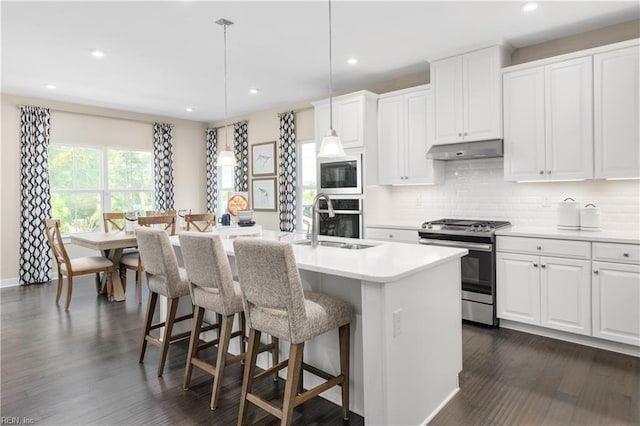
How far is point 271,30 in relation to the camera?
3.52 m

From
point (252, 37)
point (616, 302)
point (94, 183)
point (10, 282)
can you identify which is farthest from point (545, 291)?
point (10, 282)

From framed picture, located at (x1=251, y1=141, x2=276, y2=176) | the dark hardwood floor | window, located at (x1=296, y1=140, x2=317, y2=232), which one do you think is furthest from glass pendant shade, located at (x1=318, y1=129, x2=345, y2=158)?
framed picture, located at (x1=251, y1=141, x2=276, y2=176)

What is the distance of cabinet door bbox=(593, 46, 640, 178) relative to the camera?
3.16 m

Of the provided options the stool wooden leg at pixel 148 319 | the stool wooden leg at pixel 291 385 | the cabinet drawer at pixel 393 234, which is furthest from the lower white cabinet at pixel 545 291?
the stool wooden leg at pixel 148 319

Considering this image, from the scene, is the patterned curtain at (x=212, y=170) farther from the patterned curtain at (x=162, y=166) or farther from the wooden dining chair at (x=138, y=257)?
the wooden dining chair at (x=138, y=257)

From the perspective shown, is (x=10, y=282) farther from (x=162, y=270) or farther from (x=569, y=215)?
(x=569, y=215)

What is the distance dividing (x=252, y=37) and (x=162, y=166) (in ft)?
13.6

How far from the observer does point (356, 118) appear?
4.73 m

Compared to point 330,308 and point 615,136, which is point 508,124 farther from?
point 330,308

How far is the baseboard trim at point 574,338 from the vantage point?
10.0 ft

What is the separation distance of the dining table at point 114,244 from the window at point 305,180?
2546mm

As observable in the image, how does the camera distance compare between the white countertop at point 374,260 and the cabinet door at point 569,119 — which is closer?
the white countertop at point 374,260


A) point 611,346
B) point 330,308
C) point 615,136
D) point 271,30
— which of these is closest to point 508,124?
point 615,136

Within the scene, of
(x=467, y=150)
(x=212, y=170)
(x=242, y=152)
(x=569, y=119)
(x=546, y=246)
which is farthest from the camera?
(x=212, y=170)
